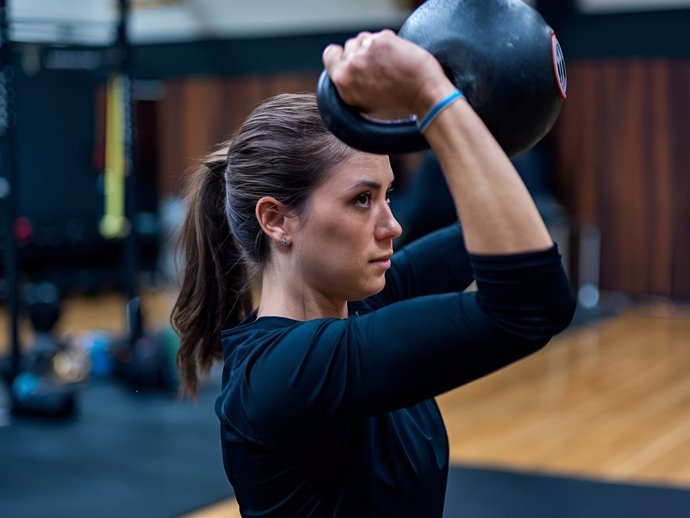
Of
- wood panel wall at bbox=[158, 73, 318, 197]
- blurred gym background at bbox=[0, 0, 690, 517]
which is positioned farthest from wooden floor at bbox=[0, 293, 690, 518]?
wood panel wall at bbox=[158, 73, 318, 197]

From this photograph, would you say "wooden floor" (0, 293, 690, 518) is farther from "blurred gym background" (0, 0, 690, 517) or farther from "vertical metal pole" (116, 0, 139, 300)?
"vertical metal pole" (116, 0, 139, 300)

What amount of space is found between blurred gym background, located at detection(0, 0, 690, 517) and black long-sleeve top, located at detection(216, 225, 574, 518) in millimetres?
590

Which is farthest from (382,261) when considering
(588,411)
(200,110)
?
(200,110)

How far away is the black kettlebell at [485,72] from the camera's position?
778mm

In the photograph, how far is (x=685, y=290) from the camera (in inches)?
268

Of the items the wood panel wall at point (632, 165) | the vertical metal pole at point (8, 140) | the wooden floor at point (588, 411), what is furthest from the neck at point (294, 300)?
the wood panel wall at point (632, 165)

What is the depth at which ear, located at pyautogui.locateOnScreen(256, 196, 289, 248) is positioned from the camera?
0.99m

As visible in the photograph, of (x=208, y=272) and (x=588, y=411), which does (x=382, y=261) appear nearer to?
(x=208, y=272)

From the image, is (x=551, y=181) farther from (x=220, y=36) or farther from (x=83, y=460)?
(x=83, y=460)

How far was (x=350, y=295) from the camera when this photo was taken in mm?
989

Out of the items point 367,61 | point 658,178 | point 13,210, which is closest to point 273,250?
point 367,61

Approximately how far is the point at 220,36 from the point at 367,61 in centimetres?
791

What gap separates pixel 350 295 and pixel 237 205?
0.56 feet

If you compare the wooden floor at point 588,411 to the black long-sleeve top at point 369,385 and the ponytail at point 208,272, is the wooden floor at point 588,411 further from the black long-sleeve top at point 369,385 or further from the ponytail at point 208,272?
the black long-sleeve top at point 369,385
